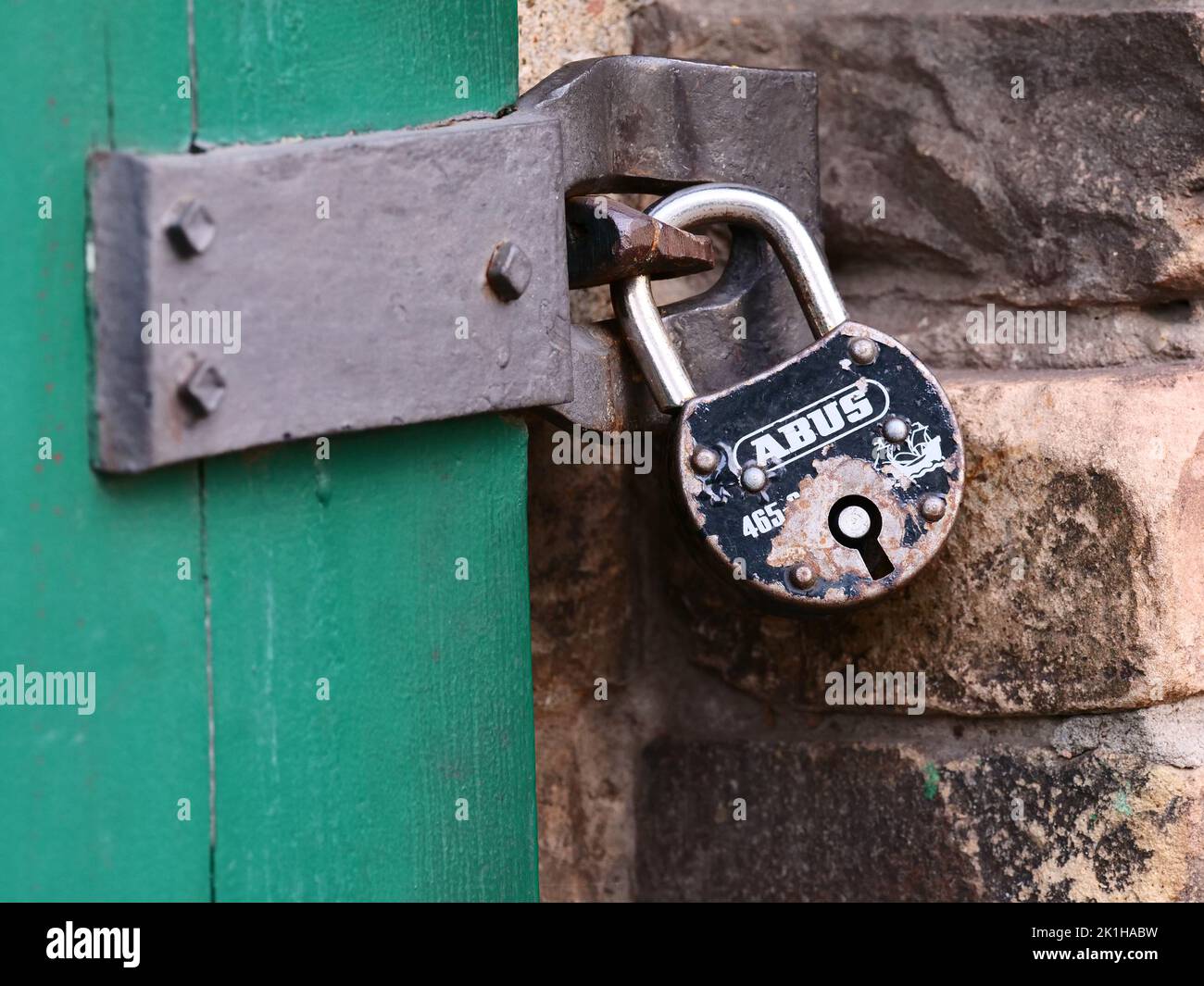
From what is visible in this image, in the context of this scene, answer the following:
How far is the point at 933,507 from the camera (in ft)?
2.64

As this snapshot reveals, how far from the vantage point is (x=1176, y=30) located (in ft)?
2.75

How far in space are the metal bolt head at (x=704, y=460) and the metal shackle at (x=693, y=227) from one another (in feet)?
0.13

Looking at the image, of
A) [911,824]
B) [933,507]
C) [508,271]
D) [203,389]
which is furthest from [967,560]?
[203,389]

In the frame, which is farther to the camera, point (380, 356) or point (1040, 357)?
point (1040, 357)

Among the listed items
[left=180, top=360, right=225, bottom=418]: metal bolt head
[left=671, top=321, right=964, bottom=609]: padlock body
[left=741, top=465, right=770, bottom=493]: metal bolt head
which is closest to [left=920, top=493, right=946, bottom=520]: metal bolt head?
[left=671, top=321, right=964, bottom=609]: padlock body

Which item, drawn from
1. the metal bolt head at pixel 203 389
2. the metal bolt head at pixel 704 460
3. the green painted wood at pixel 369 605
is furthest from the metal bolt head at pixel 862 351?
the metal bolt head at pixel 203 389

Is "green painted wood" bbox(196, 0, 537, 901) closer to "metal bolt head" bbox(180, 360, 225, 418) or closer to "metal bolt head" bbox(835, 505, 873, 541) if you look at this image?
"metal bolt head" bbox(180, 360, 225, 418)

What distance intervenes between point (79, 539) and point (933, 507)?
0.49 metres

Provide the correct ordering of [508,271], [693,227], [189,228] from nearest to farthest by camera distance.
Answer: [189,228] < [508,271] < [693,227]

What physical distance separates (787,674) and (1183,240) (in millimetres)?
398

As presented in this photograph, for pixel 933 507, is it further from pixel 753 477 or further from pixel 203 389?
pixel 203 389

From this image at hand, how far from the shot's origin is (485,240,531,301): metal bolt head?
28.6 inches
